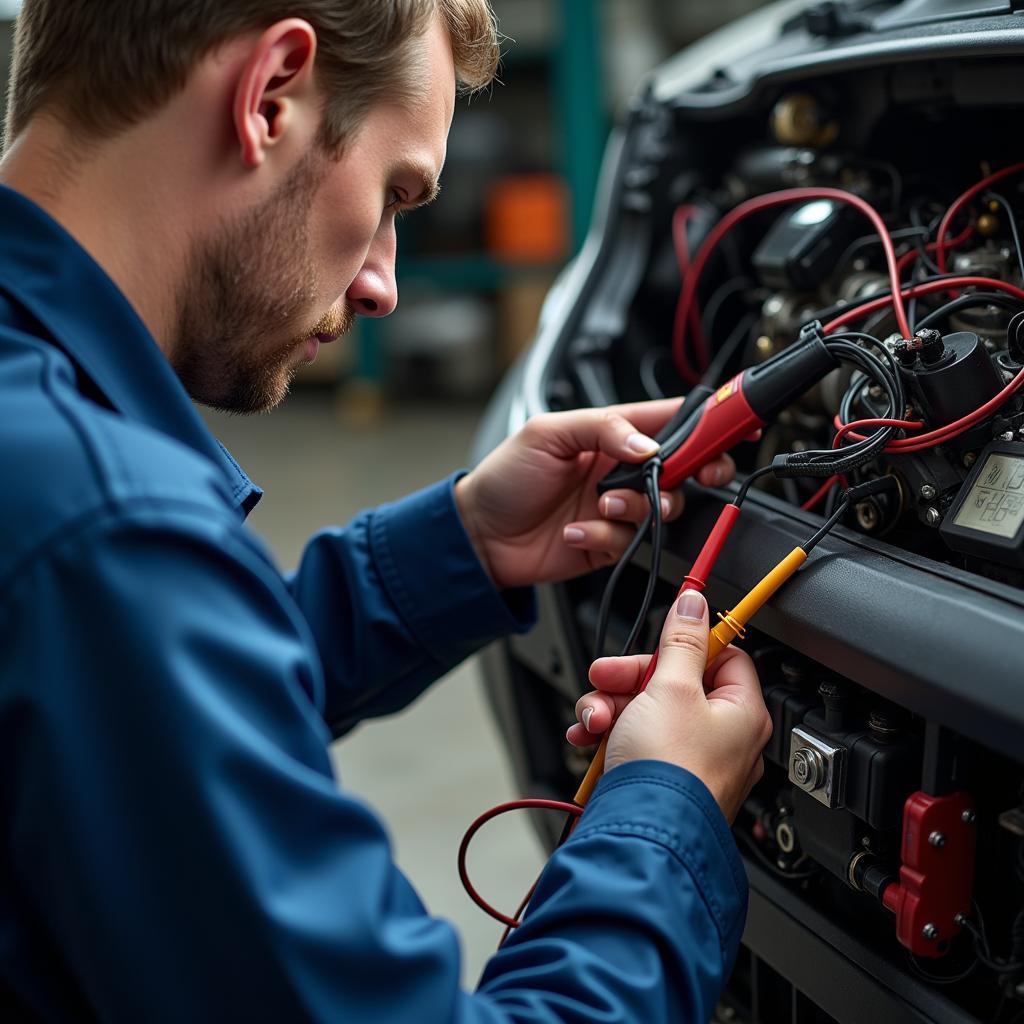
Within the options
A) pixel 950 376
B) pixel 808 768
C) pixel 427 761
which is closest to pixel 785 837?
pixel 808 768

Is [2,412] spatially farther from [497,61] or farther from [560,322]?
[560,322]

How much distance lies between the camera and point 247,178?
2.36 feet

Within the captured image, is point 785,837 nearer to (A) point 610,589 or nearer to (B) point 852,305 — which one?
(A) point 610,589

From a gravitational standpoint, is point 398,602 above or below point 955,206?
below

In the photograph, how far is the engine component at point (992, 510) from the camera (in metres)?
0.71

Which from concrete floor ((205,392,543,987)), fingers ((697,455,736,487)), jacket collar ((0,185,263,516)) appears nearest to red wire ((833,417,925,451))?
fingers ((697,455,736,487))

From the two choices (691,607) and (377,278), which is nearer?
(691,607)

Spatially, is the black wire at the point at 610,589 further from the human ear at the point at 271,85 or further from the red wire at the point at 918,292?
the human ear at the point at 271,85

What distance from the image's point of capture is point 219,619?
1.82 feet

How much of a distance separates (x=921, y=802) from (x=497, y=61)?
2.16ft

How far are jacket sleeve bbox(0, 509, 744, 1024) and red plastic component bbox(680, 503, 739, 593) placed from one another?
30 cm

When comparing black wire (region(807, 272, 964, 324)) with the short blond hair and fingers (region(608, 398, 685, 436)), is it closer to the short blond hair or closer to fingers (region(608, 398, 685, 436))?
fingers (region(608, 398, 685, 436))

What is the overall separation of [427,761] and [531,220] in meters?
3.09

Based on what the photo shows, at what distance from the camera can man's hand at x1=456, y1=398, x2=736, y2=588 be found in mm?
1026
